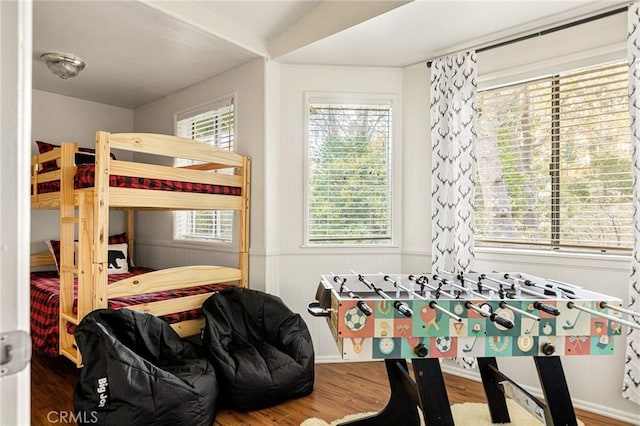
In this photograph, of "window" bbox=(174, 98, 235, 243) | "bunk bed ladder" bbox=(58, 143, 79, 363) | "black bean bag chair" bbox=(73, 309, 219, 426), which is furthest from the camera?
"window" bbox=(174, 98, 235, 243)

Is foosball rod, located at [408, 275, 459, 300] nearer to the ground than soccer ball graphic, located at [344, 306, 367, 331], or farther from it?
farther from it

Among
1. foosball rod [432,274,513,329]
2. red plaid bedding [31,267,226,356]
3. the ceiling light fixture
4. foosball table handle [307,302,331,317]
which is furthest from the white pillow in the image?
foosball rod [432,274,513,329]

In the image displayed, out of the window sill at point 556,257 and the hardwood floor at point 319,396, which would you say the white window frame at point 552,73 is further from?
the hardwood floor at point 319,396

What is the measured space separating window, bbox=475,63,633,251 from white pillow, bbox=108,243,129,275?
3.39 m

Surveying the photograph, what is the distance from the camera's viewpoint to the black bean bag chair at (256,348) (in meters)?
2.34

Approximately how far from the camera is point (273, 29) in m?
2.94

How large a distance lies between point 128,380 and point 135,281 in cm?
68

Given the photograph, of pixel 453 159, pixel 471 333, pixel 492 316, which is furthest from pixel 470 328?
pixel 453 159

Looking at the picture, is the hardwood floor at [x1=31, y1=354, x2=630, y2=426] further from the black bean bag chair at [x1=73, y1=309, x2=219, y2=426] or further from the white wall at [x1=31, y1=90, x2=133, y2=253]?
the white wall at [x1=31, y1=90, x2=133, y2=253]

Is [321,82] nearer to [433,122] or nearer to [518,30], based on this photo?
[433,122]

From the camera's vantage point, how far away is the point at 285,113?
324cm

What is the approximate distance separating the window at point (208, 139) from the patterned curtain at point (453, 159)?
5.82 feet

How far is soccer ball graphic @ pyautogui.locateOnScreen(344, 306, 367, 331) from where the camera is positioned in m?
1.60

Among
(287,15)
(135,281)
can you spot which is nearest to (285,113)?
(287,15)
